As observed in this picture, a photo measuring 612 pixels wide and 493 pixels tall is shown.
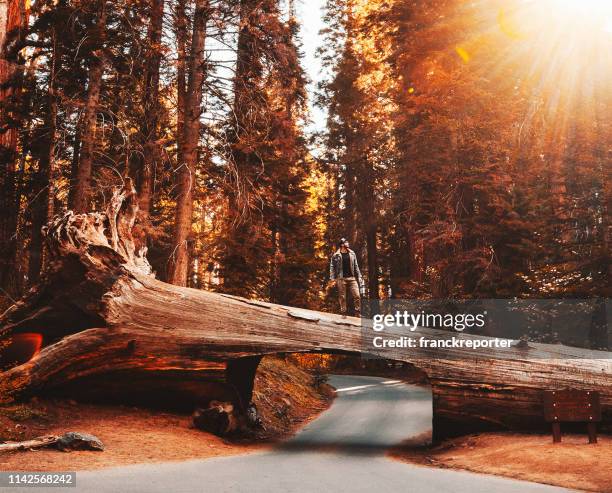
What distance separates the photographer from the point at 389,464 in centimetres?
930

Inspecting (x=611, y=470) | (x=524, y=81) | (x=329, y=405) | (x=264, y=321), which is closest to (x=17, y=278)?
(x=264, y=321)

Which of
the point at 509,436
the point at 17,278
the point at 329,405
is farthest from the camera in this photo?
the point at 329,405

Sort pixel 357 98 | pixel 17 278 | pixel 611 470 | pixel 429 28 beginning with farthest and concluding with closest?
1. pixel 357 98
2. pixel 429 28
3. pixel 17 278
4. pixel 611 470

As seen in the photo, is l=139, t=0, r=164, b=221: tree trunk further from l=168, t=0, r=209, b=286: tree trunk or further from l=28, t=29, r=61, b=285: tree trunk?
l=28, t=29, r=61, b=285: tree trunk

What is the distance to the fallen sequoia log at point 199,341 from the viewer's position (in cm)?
1081

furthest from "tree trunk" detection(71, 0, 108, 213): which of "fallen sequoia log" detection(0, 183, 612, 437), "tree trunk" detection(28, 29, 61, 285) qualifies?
"fallen sequoia log" detection(0, 183, 612, 437)

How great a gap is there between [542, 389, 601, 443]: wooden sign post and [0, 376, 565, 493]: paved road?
2495 millimetres

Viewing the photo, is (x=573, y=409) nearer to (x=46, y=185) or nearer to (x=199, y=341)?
(x=199, y=341)

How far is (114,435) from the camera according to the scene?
31.4 feet

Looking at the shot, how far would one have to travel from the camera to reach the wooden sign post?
9.51m

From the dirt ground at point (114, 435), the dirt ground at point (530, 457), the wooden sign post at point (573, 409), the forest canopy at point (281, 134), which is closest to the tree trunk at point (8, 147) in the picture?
the forest canopy at point (281, 134)

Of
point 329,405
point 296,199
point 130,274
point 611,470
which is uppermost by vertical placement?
point 296,199

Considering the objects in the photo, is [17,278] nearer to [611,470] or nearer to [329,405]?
[329,405]

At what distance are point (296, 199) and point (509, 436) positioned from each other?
1502 centimetres
